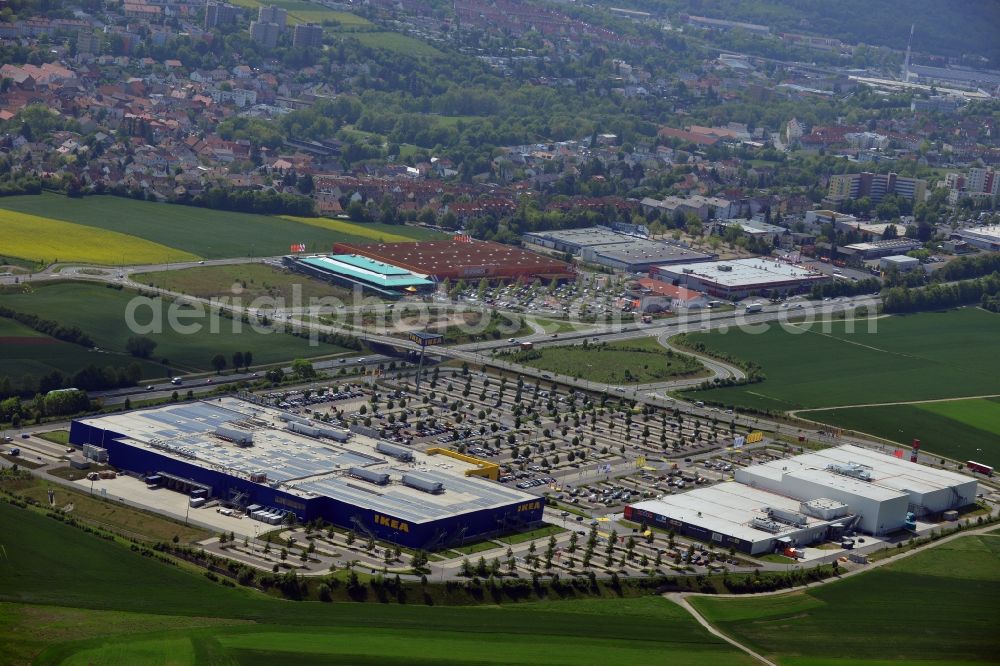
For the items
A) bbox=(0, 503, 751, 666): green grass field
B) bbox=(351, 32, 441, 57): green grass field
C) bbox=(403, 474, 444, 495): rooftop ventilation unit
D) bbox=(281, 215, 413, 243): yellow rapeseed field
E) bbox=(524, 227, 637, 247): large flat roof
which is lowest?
bbox=(0, 503, 751, 666): green grass field

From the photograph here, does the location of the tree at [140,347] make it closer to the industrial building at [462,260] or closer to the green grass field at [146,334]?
the green grass field at [146,334]

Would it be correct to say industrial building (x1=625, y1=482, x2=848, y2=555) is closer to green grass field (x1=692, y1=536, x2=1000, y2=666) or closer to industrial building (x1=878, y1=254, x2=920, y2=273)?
green grass field (x1=692, y1=536, x2=1000, y2=666)

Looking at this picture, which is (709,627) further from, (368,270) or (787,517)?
(368,270)

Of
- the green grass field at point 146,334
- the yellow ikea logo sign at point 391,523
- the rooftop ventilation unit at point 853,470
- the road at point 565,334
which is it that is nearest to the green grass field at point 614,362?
the road at point 565,334

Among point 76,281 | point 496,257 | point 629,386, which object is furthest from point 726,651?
point 496,257

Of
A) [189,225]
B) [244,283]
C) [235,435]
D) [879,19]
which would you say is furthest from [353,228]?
[879,19]

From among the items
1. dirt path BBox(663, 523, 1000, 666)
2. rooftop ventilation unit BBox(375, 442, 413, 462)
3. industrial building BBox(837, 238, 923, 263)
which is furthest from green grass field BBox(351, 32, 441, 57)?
dirt path BBox(663, 523, 1000, 666)

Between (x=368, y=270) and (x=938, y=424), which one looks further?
(x=368, y=270)
